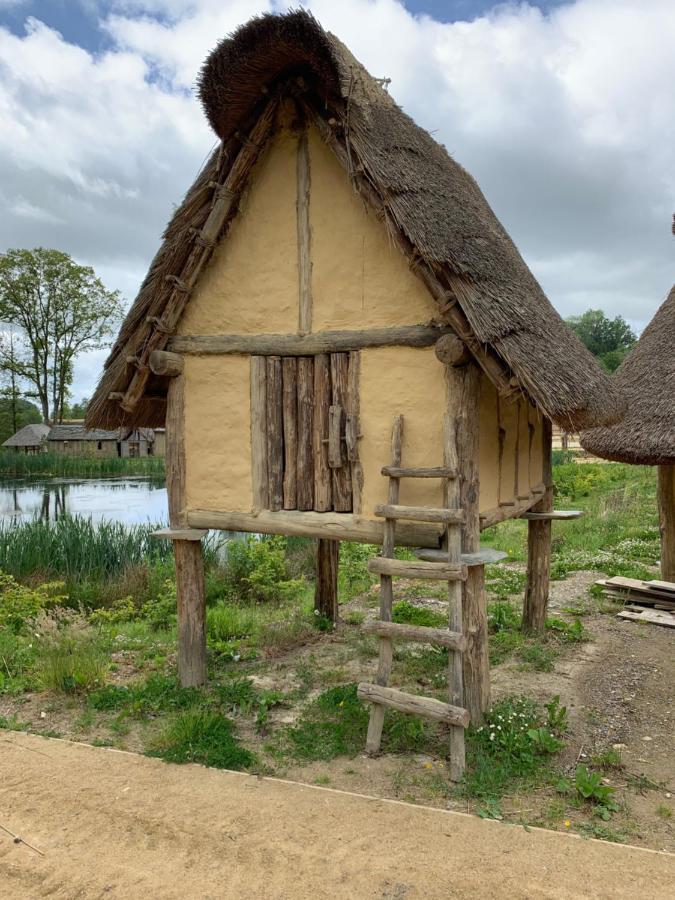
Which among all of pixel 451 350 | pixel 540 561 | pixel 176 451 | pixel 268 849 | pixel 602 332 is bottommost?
pixel 268 849

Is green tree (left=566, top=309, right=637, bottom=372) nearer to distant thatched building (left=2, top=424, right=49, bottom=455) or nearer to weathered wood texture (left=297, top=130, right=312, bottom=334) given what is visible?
distant thatched building (left=2, top=424, right=49, bottom=455)

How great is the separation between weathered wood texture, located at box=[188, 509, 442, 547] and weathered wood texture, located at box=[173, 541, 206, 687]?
14.5 inches

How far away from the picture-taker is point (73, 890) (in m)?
3.48

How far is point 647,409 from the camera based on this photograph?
7.69 metres

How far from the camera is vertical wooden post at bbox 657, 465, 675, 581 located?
9094 mm

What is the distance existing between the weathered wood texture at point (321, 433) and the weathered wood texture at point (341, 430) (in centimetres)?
6

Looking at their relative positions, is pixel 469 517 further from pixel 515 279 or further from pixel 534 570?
pixel 534 570

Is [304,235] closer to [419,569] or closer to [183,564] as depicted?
[419,569]

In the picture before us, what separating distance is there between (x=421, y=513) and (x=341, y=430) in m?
0.97

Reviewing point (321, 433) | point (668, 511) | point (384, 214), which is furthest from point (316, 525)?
point (668, 511)

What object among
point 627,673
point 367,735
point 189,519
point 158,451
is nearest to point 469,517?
point 367,735

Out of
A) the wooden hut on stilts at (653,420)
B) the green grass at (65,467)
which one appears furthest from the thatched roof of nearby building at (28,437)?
the wooden hut on stilts at (653,420)

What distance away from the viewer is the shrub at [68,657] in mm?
6125

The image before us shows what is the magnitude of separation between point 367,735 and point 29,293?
4180 centimetres
